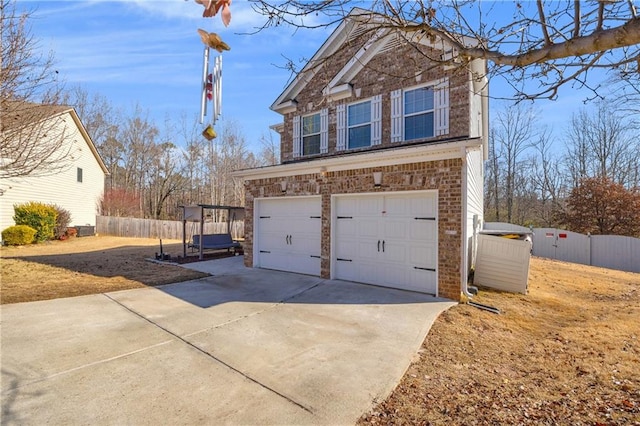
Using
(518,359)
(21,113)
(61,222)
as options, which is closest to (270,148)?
(61,222)

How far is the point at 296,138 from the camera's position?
1155 cm

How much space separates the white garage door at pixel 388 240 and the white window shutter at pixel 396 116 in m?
2.48

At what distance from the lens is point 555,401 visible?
10.4 ft

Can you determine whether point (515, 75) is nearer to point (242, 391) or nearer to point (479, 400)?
point (479, 400)

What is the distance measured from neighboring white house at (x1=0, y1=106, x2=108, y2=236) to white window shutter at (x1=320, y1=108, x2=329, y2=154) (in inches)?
541

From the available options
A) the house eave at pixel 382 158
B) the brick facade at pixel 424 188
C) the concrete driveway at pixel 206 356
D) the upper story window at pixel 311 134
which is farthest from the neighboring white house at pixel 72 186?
the concrete driveway at pixel 206 356

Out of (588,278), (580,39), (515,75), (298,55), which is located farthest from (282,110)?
(588,278)

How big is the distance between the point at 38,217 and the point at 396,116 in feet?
65.9

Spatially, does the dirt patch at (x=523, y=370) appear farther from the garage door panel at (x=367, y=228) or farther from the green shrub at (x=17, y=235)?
the green shrub at (x=17, y=235)

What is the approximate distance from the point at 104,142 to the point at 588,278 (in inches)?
1484

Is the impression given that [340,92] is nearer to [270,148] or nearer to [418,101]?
[418,101]

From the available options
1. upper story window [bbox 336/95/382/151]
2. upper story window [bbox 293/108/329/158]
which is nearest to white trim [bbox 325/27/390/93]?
upper story window [bbox 336/95/382/151]

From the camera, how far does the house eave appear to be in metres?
6.43

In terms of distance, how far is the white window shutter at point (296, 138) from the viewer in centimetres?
1148
